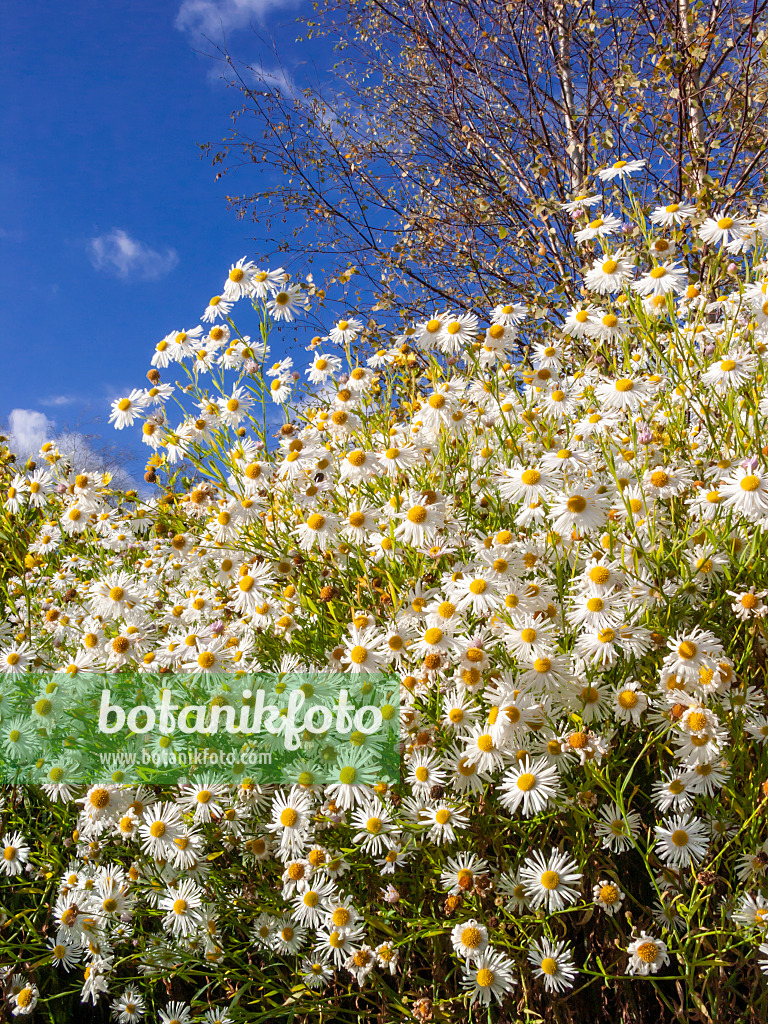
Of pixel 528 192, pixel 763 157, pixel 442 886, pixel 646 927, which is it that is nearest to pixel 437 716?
pixel 442 886

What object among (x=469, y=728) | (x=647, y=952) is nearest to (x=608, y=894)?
(x=647, y=952)

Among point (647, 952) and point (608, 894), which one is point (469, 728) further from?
point (647, 952)

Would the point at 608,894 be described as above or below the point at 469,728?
below

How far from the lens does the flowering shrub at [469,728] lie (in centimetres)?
189

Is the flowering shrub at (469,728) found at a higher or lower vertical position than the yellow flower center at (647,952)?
higher

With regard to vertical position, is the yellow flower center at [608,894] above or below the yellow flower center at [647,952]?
above

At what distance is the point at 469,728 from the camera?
1.91 metres

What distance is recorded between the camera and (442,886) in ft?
6.62

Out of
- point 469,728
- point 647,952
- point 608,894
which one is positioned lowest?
point 647,952

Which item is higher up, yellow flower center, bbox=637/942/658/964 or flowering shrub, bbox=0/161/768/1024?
flowering shrub, bbox=0/161/768/1024

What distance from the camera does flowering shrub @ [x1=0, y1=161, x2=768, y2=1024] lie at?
74.3 inches

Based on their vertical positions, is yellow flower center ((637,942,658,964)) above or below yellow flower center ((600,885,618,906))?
below

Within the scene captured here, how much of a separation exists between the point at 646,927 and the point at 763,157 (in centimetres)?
519

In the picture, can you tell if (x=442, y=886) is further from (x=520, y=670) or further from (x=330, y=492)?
(x=330, y=492)
